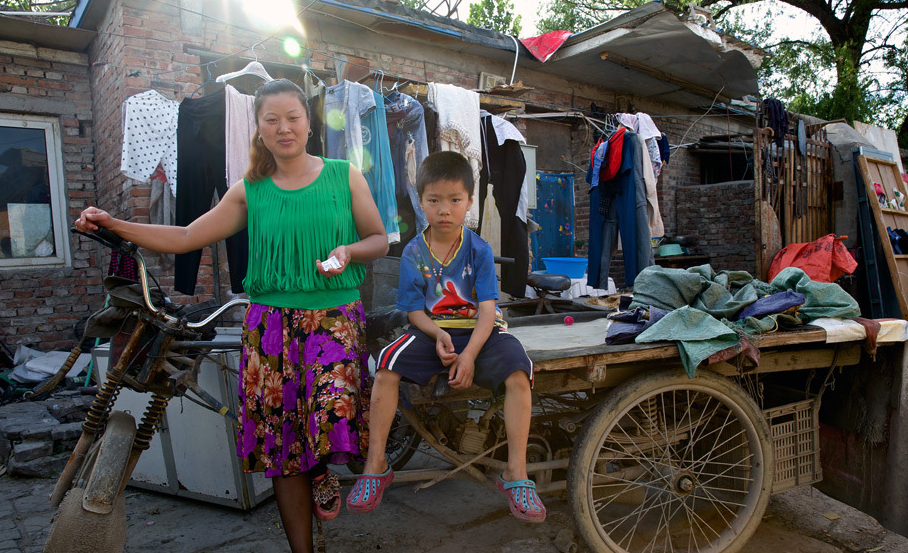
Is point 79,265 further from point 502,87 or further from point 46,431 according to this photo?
point 502,87

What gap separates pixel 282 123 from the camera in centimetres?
195

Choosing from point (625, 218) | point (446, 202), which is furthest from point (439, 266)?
point (625, 218)

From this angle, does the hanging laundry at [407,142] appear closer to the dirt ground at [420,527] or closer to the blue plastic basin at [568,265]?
the dirt ground at [420,527]

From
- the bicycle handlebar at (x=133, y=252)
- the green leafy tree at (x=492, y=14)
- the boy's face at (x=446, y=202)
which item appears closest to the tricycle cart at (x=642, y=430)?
the boy's face at (x=446, y=202)

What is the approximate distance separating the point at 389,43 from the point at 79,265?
4445 millimetres

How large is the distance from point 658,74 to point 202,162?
683cm

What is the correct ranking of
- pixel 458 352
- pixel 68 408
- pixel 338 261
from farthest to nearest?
pixel 68 408, pixel 458 352, pixel 338 261

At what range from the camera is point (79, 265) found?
606 cm

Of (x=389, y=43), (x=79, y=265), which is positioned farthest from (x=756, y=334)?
(x=79, y=265)

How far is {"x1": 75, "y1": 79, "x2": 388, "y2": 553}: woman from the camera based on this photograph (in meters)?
1.95

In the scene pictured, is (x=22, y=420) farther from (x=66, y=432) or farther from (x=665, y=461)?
(x=665, y=461)

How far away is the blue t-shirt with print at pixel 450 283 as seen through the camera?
2281 mm

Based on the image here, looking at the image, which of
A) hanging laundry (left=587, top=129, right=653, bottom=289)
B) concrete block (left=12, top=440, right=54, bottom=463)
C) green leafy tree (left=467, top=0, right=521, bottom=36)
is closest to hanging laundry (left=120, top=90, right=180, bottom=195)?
concrete block (left=12, top=440, right=54, bottom=463)

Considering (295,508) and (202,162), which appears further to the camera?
(202,162)
